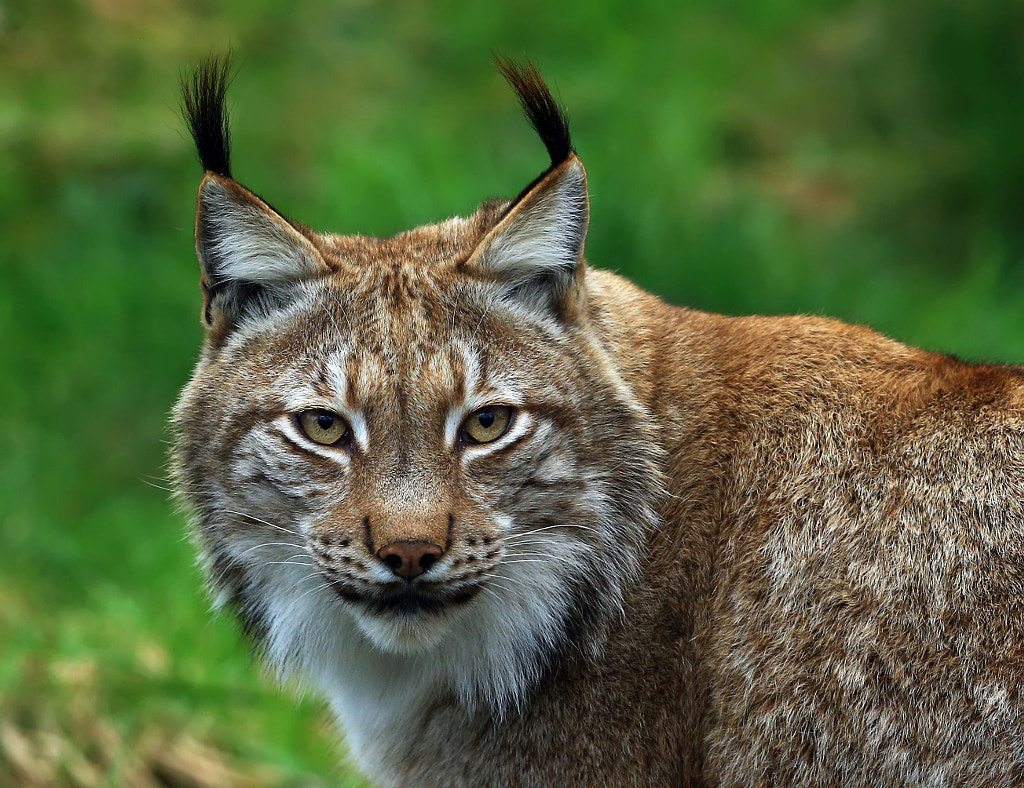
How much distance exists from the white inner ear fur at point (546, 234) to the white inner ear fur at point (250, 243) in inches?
21.9

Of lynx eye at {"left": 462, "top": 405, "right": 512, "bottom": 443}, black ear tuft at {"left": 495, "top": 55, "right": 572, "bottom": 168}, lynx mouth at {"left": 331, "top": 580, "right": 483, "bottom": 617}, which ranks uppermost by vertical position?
black ear tuft at {"left": 495, "top": 55, "right": 572, "bottom": 168}

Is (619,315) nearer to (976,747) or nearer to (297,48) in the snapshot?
(976,747)

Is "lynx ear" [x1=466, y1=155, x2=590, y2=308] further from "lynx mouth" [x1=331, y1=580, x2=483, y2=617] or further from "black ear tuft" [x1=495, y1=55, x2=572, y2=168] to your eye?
"lynx mouth" [x1=331, y1=580, x2=483, y2=617]

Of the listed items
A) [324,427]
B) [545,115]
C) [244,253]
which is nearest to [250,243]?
[244,253]

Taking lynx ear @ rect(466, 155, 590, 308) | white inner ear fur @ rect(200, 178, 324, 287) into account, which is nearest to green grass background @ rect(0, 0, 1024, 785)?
white inner ear fur @ rect(200, 178, 324, 287)

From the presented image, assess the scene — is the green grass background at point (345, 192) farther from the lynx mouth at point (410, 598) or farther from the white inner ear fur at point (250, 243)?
the white inner ear fur at point (250, 243)

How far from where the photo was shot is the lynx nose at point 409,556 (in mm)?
3494

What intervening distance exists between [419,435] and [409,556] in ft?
1.24

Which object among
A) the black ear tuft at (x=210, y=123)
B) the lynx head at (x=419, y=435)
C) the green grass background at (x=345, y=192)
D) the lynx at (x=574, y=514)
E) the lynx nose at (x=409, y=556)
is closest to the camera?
the lynx nose at (x=409, y=556)

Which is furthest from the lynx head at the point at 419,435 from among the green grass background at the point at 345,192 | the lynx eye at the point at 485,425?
the green grass background at the point at 345,192

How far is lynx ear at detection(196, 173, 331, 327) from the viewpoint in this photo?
3924 millimetres

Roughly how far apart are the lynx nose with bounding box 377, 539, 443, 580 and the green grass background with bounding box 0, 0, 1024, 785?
8.34 ft

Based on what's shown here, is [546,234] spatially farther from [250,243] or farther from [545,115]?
[250,243]

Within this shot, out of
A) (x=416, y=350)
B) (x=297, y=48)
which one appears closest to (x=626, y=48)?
(x=297, y=48)
